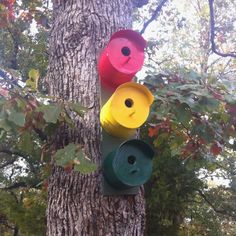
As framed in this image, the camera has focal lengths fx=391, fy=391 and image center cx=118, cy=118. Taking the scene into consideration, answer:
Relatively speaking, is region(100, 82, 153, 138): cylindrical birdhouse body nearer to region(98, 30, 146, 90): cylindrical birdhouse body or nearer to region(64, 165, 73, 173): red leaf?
region(98, 30, 146, 90): cylindrical birdhouse body

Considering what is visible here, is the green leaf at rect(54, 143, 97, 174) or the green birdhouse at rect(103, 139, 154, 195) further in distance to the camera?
the green birdhouse at rect(103, 139, 154, 195)

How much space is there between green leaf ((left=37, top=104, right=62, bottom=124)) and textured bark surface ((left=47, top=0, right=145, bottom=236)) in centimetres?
20

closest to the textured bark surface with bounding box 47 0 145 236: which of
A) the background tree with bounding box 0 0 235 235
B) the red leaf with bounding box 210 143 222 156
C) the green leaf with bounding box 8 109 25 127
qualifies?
the background tree with bounding box 0 0 235 235

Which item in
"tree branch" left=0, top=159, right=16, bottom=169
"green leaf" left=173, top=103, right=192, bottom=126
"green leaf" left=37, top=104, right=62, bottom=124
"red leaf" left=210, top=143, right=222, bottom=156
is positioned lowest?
"green leaf" left=37, top=104, right=62, bottom=124

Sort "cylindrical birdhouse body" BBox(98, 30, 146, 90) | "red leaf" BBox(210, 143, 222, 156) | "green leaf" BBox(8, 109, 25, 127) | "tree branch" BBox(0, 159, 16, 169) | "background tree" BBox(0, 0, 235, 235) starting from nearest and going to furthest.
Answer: "green leaf" BBox(8, 109, 25, 127) < "background tree" BBox(0, 0, 235, 235) < "cylindrical birdhouse body" BBox(98, 30, 146, 90) < "red leaf" BBox(210, 143, 222, 156) < "tree branch" BBox(0, 159, 16, 169)

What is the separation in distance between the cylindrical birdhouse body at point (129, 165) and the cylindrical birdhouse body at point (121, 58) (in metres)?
0.31

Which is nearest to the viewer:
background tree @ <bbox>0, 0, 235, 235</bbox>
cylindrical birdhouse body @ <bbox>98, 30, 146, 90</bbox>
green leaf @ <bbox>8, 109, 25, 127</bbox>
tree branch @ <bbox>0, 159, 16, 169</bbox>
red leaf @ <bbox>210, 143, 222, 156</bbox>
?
green leaf @ <bbox>8, 109, 25, 127</bbox>

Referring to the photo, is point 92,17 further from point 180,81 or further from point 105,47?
point 180,81

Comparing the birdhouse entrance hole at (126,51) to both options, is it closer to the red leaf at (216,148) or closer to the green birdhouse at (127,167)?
the green birdhouse at (127,167)

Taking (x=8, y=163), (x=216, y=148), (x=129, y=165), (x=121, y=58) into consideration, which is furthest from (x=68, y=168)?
(x=8, y=163)

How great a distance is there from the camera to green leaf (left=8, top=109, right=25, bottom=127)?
1378mm

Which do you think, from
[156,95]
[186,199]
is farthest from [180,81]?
[186,199]

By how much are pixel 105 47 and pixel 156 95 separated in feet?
1.11

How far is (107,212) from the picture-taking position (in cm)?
157
